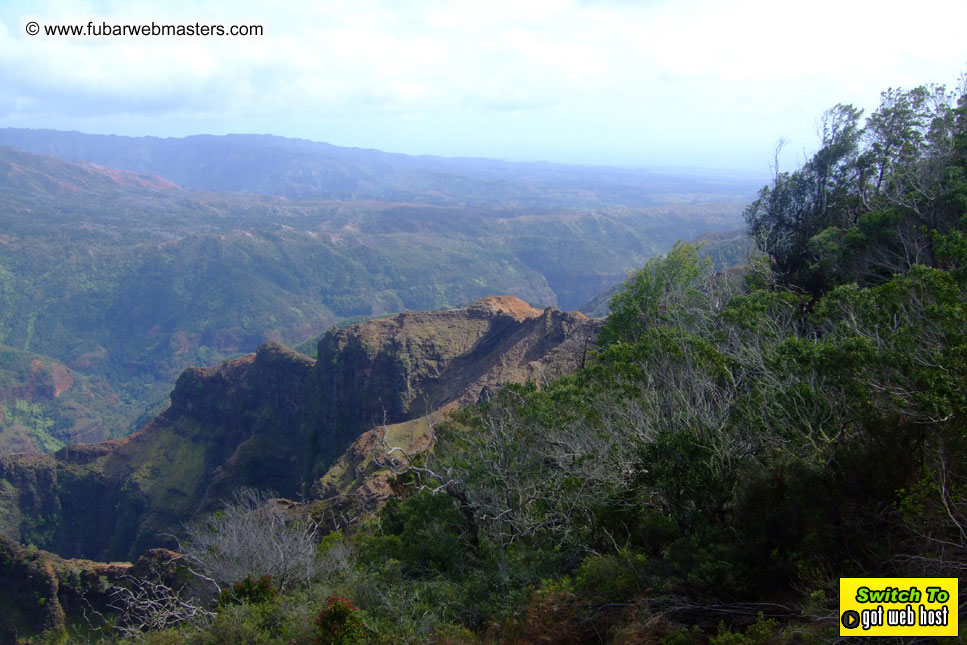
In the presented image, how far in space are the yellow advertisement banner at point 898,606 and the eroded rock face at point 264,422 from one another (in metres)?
41.4

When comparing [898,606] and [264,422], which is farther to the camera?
[264,422]

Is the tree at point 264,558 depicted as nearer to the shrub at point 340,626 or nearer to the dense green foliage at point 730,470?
the dense green foliage at point 730,470

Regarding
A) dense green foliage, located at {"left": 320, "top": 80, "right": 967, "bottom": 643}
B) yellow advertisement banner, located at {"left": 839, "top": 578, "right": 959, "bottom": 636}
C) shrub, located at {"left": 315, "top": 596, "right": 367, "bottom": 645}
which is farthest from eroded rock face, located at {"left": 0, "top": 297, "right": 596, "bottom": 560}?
yellow advertisement banner, located at {"left": 839, "top": 578, "right": 959, "bottom": 636}

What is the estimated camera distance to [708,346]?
1656 centimetres

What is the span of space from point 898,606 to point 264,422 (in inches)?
2874

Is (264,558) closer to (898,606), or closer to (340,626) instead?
(340,626)

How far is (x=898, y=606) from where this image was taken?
845cm

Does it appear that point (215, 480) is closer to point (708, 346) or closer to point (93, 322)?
point (708, 346)

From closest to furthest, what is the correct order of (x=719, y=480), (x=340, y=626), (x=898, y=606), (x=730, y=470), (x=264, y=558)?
(x=898, y=606) → (x=340, y=626) → (x=719, y=480) → (x=730, y=470) → (x=264, y=558)

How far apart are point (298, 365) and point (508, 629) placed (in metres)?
66.2

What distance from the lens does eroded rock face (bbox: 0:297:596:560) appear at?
59.6 meters

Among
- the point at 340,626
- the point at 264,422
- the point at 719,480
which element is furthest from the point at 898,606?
the point at 264,422

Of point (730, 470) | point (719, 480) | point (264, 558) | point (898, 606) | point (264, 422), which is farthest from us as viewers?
point (264, 422)

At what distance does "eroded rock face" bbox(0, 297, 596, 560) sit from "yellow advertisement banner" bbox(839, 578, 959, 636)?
41.4 m
